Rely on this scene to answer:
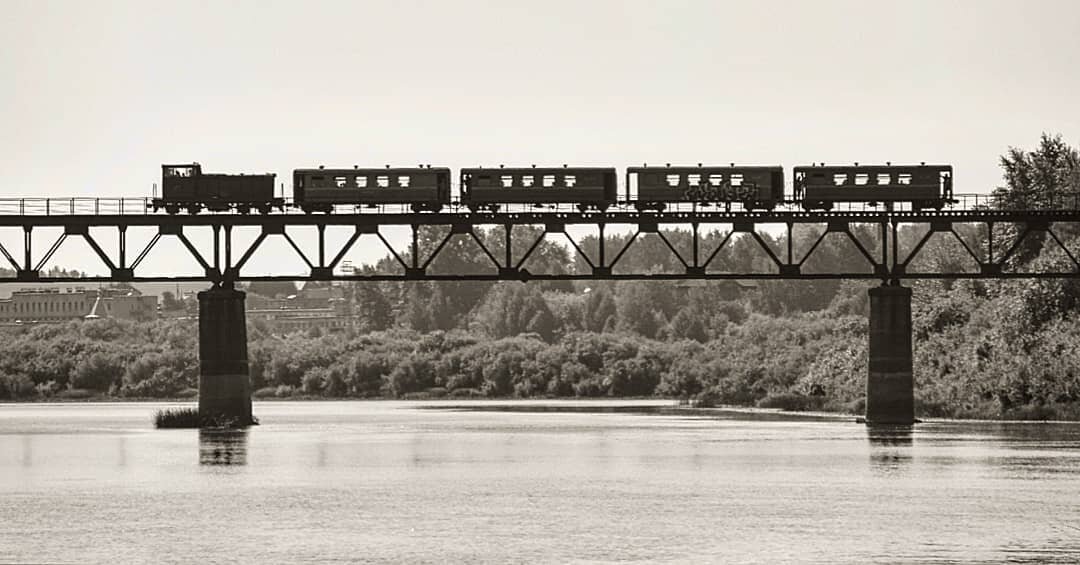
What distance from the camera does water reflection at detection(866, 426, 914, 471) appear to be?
288ft

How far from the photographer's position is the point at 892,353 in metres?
112

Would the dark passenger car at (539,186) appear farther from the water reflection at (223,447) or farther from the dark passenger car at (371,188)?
the water reflection at (223,447)

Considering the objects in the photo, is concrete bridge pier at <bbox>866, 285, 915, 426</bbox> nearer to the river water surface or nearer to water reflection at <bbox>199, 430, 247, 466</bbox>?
the river water surface

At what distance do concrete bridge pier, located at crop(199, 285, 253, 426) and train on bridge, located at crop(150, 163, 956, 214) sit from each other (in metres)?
5.01

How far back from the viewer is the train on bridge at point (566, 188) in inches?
4469

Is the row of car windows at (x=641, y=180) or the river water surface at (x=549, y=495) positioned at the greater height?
the row of car windows at (x=641, y=180)

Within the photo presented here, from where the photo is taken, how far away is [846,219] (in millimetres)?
113875

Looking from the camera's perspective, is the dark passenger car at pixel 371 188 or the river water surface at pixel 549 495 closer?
the river water surface at pixel 549 495

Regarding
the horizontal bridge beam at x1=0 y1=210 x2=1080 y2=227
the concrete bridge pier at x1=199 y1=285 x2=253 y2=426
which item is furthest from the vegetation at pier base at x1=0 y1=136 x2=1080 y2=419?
the concrete bridge pier at x1=199 y1=285 x2=253 y2=426

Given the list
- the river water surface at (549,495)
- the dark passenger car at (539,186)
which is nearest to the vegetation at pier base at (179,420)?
the river water surface at (549,495)

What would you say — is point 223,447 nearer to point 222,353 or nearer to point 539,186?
point 222,353

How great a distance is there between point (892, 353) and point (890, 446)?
594 inches

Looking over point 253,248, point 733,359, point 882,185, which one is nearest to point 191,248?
point 253,248

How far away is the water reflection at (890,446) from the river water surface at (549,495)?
14 centimetres
